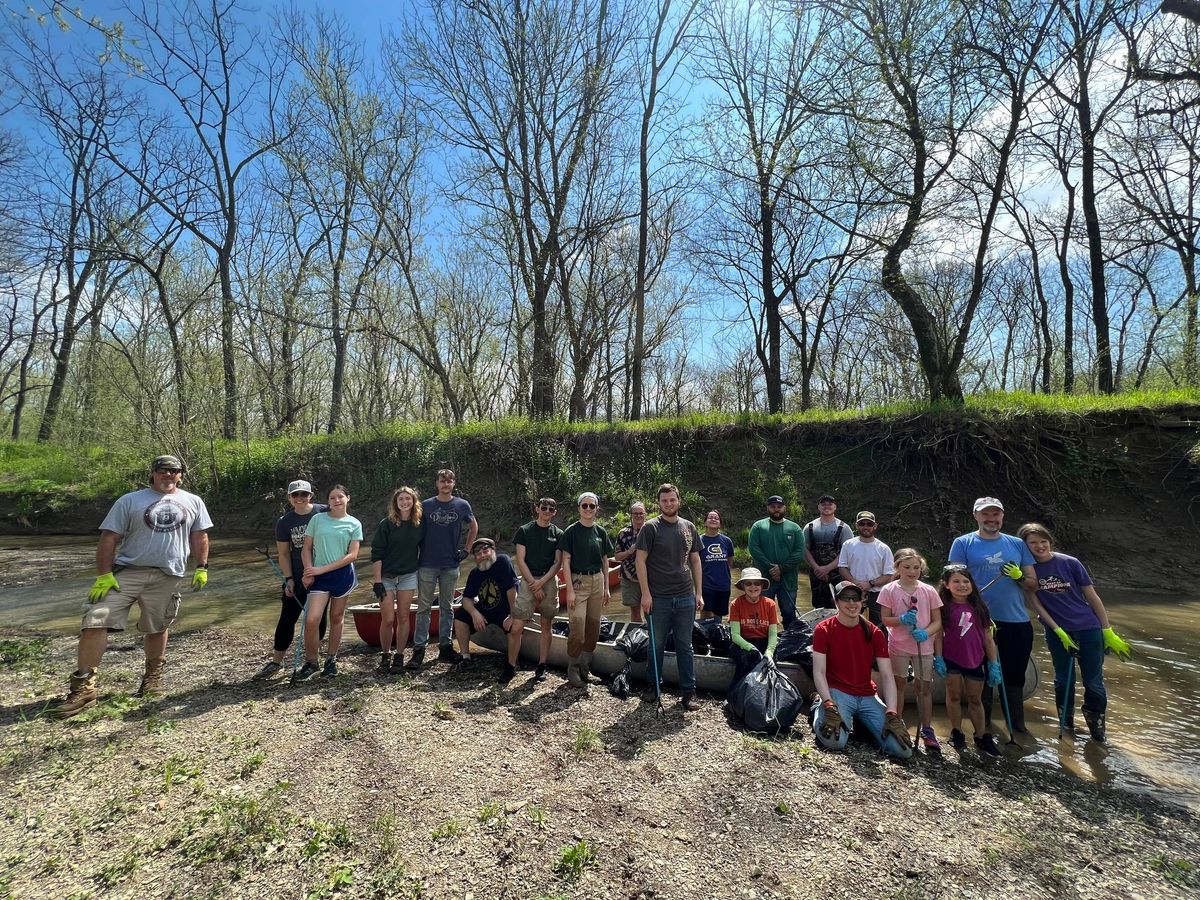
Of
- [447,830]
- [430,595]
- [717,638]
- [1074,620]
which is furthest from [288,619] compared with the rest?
[1074,620]

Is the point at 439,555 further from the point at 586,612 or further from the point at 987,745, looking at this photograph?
the point at 987,745

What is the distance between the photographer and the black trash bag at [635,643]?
6195 millimetres

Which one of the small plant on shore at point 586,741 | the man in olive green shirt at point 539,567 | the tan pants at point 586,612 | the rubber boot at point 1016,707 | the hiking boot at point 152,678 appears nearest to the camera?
the small plant on shore at point 586,741

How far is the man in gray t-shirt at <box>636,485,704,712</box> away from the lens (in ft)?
18.3

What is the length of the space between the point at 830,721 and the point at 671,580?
1.79 m

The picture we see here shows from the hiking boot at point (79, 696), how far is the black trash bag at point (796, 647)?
648cm

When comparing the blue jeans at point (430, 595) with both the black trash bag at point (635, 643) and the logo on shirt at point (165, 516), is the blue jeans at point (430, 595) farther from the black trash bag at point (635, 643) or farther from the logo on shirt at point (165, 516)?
the logo on shirt at point (165, 516)

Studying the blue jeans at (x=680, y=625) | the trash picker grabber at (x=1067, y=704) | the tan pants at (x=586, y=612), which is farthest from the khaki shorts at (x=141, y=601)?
the trash picker grabber at (x=1067, y=704)

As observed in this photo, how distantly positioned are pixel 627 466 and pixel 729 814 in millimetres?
12517

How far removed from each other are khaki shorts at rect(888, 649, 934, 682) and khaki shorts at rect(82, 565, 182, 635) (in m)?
6.67

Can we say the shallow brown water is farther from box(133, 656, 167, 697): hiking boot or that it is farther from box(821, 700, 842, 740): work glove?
box(133, 656, 167, 697): hiking boot

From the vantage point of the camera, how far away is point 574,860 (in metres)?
3.23

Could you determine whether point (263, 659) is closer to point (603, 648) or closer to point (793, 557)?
point (603, 648)

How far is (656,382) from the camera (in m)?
39.1
